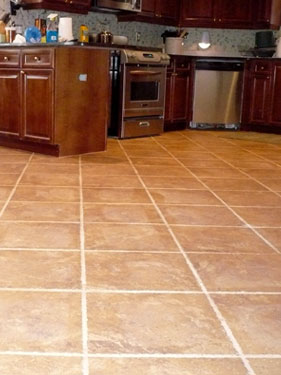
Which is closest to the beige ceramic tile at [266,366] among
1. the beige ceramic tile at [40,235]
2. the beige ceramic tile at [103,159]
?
the beige ceramic tile at [40,235]

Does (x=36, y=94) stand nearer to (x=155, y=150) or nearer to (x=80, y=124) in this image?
(x=80, y=124)

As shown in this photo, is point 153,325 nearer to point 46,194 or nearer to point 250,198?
point 46,194

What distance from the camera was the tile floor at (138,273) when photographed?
1276 mm

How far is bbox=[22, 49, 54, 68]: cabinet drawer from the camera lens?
152 inches

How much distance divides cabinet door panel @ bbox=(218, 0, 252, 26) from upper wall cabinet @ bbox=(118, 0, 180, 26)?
534mm

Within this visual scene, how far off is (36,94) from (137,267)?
8.11 ft

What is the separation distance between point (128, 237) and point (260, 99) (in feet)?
14.5

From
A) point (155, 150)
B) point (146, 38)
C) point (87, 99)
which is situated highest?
point (146, 38)

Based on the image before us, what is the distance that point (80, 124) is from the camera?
408cm

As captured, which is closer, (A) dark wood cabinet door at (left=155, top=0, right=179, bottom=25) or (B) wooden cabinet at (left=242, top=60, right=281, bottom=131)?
(B) wooden cabinet at (left=242, top=60, right=281, bottom=131)

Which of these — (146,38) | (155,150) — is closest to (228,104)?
(146,38)

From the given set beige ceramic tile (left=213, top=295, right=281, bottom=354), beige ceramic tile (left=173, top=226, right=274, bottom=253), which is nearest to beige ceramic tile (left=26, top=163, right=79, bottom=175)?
beige ceramic tile (left=173, top=226, right=274, bottom=253)

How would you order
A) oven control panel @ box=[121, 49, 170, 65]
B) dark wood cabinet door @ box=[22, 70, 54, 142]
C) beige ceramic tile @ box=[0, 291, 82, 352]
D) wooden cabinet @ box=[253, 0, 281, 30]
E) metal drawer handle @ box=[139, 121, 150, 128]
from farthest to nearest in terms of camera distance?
wooden cabinet @ box=[253, 0, 281, 30] → metal drawer handle @ box=[139, 121, 150, 128] → oven control panel @ box=[121, 49, 170, 65] → dark wood cabinet door @ box=[22, 70, 54, 142] → beige ceramic tile @ box=[0, 291, 82, 352]

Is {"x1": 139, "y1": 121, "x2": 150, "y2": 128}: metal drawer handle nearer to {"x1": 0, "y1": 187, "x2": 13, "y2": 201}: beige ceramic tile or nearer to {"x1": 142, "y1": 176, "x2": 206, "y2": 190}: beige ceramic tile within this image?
{"x1": 142, "y1": 176, "x2": 206, "y2": 190}: beige ceramic tile
